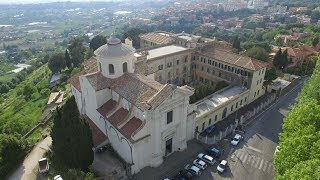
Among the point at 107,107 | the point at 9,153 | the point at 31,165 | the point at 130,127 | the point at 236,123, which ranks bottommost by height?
the point at 31,165

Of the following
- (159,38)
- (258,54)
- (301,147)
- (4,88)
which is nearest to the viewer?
(301,147)

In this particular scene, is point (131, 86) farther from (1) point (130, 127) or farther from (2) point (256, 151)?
(2) point (256, 151)

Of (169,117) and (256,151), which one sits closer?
(169,117)

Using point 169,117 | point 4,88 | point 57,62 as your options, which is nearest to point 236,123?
point 169,117

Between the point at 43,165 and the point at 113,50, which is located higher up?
the point at 113,50

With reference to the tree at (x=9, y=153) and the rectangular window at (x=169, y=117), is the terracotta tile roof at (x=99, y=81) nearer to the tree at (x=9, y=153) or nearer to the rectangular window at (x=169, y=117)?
the rectangular window at (x=169, y=117)

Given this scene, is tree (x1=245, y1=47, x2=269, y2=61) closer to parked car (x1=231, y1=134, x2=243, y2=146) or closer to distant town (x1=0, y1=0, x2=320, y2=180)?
distant town (x1=0, y1=0, x2=320, y2=180)

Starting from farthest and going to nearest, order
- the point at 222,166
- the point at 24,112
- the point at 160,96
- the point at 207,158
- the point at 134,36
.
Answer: the point at 134,36 < the point at 24,112 < the point at 207,158 < the point at 222,166 < the point at 160,96

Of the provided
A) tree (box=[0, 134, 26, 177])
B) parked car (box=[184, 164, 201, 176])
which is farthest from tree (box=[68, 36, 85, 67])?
parked car (box=[184, 164, 201, 176])
